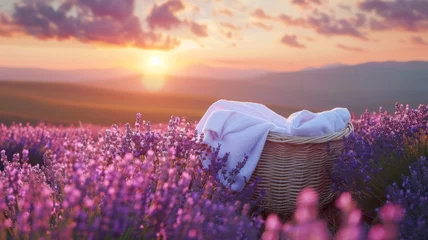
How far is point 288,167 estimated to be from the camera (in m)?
4.14

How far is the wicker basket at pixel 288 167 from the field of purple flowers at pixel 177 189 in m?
0.13

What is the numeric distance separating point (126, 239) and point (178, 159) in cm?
168

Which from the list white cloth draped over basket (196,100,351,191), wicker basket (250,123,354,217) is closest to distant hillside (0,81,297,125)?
white cloth draped over basket (196,100,351,191)

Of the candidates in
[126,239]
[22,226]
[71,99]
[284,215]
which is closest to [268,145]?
[284,215]

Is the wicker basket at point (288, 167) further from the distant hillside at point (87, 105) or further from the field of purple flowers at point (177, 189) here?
the distant hillside at point (87, 105)

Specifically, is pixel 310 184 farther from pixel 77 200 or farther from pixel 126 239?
pixel 77 200

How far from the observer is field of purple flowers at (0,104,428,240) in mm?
2004

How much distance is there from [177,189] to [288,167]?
2.03 meters

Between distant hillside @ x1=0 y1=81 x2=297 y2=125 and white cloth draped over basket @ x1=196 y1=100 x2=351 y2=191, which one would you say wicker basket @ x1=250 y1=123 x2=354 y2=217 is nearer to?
white cloth draped over basket @ x1=196 y1=100 x2=351 y2=191

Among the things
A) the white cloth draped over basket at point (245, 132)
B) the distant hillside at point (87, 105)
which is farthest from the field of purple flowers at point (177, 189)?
the distant hillside at point (87, 105)

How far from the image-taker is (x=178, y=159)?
155 inches

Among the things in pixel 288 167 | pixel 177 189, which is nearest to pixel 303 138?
pixel 288 167

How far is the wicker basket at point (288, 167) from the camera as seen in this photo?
4.13 meters

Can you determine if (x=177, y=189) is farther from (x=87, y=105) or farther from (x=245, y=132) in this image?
(x=87, y=105)
